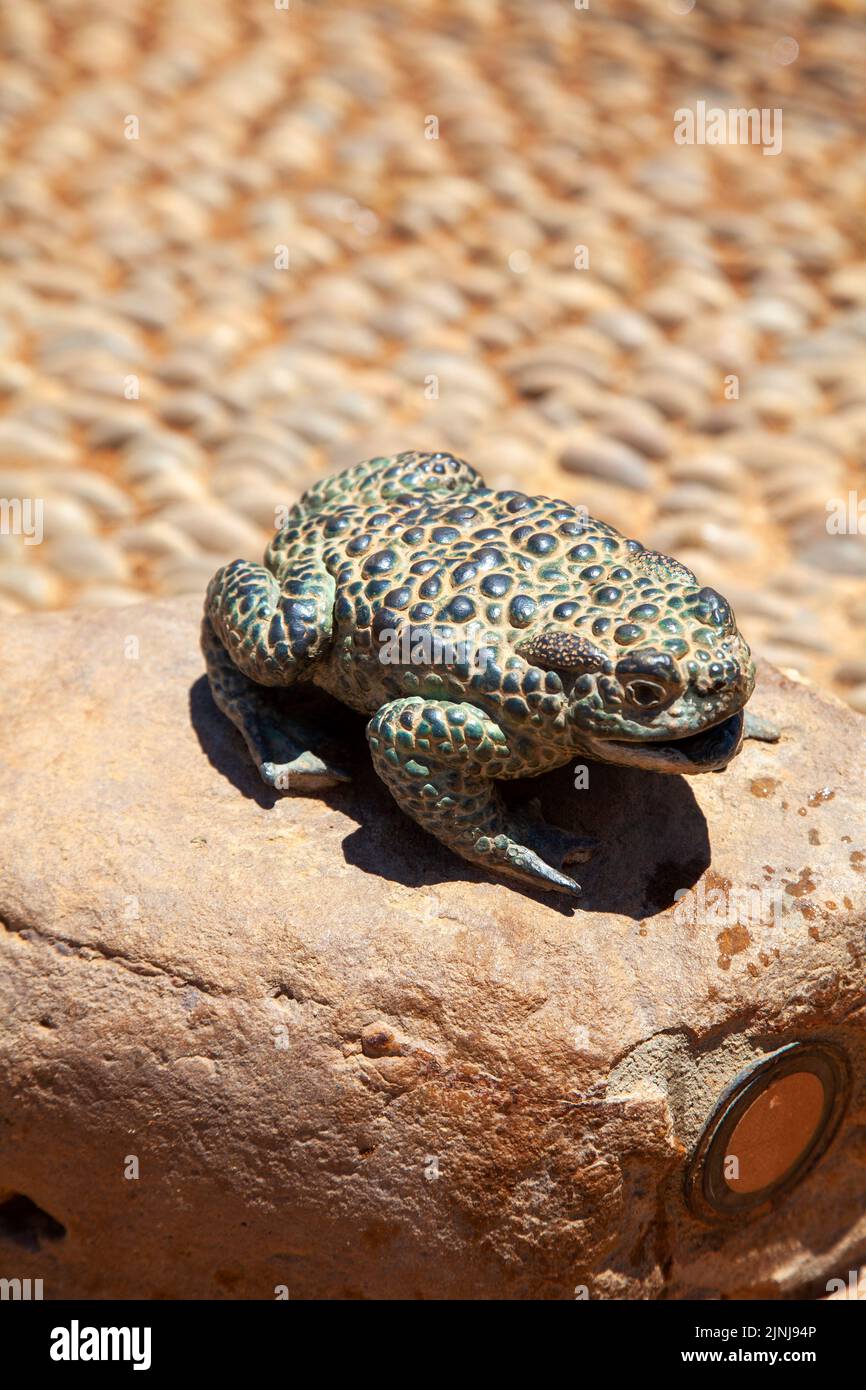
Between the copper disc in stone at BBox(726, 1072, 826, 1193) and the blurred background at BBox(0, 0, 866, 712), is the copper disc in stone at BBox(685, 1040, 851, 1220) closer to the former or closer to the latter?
the copper disc in stone at BBox(726, 1072, 826, 1193)

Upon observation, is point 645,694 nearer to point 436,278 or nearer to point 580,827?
point 580,827

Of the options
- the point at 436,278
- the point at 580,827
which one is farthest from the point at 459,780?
the point at 436,278

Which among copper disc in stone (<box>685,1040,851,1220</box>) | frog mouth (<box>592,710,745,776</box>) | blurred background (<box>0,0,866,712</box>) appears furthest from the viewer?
blurred background (<box>0,0,866,712</box>)

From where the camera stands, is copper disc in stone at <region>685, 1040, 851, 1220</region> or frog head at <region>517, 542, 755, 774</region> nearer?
frog head at <region>517, 542, 755, 774</region>

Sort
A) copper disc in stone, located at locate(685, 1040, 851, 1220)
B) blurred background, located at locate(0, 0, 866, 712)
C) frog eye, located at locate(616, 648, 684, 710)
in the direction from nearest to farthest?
frog eye, located at locate(616, 648, 684, 710) < copper disc in stone, located at locate(685, 1040, 851, 1220) < blurred background, located at locate(0, 0, 866, 712)

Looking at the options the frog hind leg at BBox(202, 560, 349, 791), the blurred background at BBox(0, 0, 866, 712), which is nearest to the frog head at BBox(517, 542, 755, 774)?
the frog hind leg at BBox(202, 560, 349, 791)

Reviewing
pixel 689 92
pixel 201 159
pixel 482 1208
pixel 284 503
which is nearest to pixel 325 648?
pixel 482 1208

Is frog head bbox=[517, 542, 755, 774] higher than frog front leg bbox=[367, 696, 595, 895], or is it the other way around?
frog head bbox=[517, 542, 755, 774]
